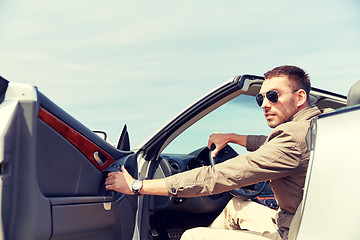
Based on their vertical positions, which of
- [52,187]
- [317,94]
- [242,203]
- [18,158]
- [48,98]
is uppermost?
[317,94]

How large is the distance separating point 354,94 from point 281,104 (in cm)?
79

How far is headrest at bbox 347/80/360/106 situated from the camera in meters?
2.03

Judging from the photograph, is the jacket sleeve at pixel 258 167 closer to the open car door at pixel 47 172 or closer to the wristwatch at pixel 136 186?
the wristwatch at pixel 136 186

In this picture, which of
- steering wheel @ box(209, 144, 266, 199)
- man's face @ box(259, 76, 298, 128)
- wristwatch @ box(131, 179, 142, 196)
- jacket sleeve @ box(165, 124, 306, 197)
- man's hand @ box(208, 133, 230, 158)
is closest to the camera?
jacket sleeve @ box(165, 124, 306, 197)

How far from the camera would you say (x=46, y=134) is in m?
2.27

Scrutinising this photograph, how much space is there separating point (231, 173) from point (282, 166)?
0.27 meters

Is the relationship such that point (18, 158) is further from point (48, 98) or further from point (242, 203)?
point (242, 203)

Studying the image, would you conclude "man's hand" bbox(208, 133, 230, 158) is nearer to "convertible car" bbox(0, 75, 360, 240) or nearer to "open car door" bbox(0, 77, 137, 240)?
"convertible car" bbox(0, 75, 360, 240)

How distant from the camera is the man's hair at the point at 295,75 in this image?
2.89 metres

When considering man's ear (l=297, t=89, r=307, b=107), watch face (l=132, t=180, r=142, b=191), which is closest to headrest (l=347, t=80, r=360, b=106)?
man's ear (l=297, t=89, r=307, b=107)

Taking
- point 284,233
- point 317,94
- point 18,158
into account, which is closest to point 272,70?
point 317,94

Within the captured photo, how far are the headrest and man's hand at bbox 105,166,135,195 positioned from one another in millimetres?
1272

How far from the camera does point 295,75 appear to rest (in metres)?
2.91

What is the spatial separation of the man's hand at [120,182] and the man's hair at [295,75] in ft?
3.68
